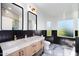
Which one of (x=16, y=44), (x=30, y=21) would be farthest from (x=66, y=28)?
(x=16, y=44)

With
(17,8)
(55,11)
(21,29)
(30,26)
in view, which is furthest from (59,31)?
(17,8)

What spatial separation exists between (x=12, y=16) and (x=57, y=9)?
72 cm

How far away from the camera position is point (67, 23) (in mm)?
1825

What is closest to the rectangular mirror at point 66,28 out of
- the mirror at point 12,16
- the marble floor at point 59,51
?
the marble floor at point 59,51

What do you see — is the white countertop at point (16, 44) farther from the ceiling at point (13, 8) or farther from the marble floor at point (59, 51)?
the ceiling at point (13, 8)

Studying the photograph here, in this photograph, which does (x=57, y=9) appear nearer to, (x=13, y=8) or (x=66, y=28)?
(x=66, y=28)

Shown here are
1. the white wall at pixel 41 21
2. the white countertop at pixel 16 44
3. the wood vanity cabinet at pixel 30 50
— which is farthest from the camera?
the white wall at pixel 41 21

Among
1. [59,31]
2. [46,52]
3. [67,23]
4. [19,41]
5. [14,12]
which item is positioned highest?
[14,12]

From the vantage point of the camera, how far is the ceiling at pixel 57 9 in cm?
180

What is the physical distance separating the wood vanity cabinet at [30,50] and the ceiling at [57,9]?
50 centimetres

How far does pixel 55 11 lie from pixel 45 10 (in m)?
0.16

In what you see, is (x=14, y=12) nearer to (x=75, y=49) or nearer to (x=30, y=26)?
(x=30, y=26)

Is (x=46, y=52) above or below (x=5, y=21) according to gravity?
below

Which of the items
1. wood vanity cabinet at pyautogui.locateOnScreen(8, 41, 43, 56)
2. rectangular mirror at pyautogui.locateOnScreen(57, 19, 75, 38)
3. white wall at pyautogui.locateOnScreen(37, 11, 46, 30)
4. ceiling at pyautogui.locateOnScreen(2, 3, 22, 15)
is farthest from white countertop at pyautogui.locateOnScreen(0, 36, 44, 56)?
ceiling at pyautogui.locateOnScreen(2, 3, 22, 15)
